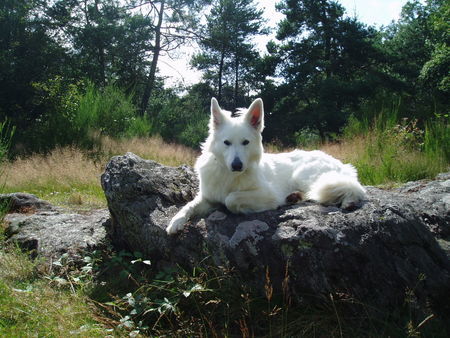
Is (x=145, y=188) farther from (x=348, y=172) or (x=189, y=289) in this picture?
(x=348, y=172)

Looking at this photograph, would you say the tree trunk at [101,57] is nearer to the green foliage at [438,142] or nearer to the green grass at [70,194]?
the green grass at [70,194]

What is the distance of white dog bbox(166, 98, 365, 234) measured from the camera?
143 inches

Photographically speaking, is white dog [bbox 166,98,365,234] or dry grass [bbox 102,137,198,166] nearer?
white dog [bbox 166,98,365,234]

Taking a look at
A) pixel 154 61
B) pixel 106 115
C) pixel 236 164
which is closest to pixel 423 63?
pixel 154 61

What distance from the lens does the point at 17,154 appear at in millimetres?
12570

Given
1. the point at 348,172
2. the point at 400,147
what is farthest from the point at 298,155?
the point at 400,147

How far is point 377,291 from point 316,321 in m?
A: 0.50

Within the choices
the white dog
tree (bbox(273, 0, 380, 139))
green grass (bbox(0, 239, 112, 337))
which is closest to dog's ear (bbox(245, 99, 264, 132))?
the white dog

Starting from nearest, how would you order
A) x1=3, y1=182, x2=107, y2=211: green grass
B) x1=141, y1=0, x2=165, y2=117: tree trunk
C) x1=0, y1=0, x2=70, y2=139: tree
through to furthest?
x1=3, y1=182, x2=107, y2=211: green grass
x1=0, y1=0, x2=70, y2=139: tree
x1=141, y1=0, x2=165, y2=117: tree trunk

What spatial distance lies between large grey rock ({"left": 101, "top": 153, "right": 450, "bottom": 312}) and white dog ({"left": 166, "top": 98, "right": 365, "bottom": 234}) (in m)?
0.15

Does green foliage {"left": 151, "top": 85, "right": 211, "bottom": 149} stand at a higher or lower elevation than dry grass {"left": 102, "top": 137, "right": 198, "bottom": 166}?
higher

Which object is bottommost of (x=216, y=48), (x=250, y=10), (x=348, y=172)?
(x=348, y=172)

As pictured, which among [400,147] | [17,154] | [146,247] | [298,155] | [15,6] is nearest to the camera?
[146,247]

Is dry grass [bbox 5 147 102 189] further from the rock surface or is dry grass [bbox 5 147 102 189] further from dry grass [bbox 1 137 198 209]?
the rock surface
